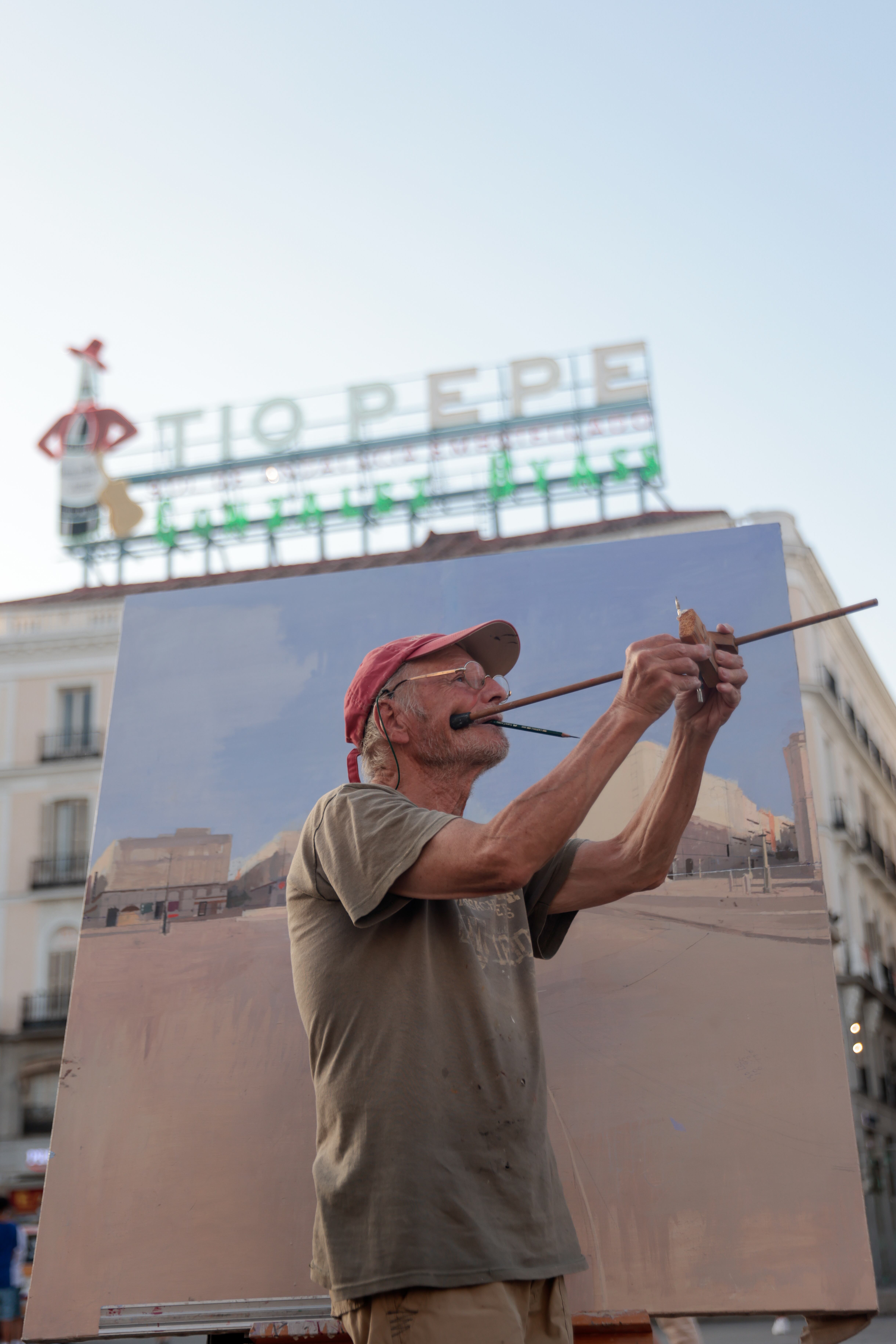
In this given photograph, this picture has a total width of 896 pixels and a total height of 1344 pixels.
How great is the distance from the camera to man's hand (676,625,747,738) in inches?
82.8

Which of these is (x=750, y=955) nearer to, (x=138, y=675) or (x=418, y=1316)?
(x=418, y=1316)

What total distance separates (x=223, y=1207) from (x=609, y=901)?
1.16 metres

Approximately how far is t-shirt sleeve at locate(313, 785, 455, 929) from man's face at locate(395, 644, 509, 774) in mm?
237

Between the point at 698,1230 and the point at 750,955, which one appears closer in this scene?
the point at 698,1230

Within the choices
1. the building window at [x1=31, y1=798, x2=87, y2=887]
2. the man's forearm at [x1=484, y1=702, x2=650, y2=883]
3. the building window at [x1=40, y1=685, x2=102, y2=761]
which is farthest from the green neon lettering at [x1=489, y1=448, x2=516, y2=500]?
the man's forearm at [x1=484, y1=702, x2=650, y2=883]

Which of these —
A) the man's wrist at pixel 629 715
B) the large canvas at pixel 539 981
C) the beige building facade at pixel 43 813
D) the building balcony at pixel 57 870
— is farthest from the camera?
the building balcony at pixel 57 870

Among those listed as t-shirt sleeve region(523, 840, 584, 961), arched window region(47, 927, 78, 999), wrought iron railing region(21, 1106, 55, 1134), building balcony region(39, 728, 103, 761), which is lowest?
t-shirt sleeve region(523, 840, 584, 961)

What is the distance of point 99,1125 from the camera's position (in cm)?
285

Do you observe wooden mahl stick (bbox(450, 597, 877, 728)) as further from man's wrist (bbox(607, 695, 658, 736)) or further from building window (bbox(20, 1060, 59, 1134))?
building window (bbox(20, 1060, 59, 1134))

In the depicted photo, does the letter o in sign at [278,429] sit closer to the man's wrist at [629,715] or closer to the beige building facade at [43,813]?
the beige building facade at [43,813]

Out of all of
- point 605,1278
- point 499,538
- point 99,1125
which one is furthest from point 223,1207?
point 499,538

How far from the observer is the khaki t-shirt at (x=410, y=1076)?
5.86 ft

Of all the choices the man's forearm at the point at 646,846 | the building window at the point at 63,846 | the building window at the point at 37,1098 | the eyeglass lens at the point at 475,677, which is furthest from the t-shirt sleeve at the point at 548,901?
the building window at the point at 63,846

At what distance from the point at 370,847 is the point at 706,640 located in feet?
2.14
